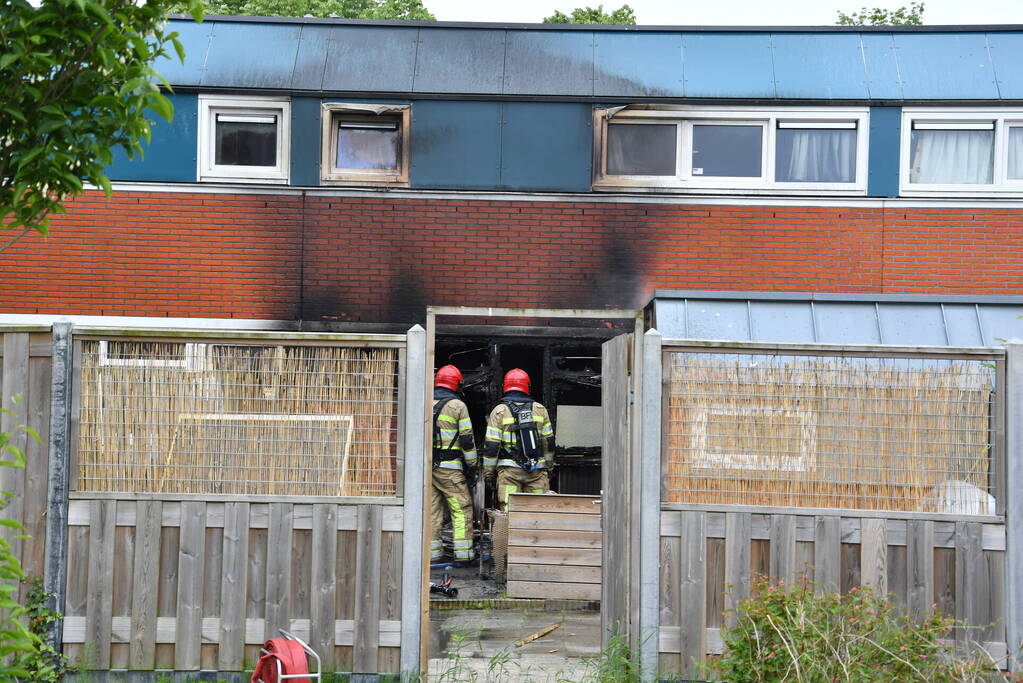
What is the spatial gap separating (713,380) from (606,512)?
4.16ft

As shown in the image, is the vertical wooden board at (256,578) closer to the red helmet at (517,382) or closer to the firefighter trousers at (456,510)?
the firefighter trousers at (456,510)

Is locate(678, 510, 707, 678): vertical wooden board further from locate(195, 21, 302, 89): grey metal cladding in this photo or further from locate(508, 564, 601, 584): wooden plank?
locate(195, 21, 302, 89): grey metal cladding

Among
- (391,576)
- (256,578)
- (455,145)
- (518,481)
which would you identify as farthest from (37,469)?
(455,145)

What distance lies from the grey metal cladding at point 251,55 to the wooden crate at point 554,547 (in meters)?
5.18

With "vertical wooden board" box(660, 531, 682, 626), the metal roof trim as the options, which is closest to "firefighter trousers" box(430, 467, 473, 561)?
the metal roof trim

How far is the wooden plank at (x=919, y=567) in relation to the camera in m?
6.07

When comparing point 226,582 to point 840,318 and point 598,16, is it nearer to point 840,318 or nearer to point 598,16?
point 840,318

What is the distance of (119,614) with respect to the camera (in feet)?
20.3

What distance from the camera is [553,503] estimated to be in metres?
9.30

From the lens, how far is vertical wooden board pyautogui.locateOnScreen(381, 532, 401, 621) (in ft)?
20.4

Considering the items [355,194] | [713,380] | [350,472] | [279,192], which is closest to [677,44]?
[355,194]

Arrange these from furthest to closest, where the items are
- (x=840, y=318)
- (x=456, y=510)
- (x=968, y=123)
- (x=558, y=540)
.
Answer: (x=968, y=123) < (x=456, y=510) < (x=840, y=318) < (x=558, y=540)

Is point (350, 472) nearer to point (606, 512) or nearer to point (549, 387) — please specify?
point (606, 512)

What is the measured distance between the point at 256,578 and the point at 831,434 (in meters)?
3.47
